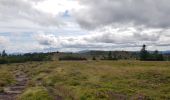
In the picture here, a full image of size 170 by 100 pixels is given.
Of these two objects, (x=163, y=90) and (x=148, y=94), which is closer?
(x=148, y=94)

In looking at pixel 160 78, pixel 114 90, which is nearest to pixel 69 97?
pixel 114 90

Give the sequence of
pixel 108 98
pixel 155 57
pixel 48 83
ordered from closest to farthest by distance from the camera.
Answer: pixel 108 98 → pixel 48 83 → pixel 155 57

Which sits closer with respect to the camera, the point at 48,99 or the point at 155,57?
the point at 48,99

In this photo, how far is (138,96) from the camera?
4159 centimetres

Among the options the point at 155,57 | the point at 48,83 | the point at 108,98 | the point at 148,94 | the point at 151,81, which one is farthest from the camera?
the point at 155,57

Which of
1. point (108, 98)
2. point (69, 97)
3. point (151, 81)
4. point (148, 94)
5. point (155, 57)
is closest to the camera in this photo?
point (108, 98)

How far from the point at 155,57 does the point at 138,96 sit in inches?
5573

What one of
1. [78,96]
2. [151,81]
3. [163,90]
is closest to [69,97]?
[78,96]

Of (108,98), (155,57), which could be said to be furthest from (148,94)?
(155,57)

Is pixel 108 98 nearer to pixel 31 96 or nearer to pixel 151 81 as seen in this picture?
pixel 31 96

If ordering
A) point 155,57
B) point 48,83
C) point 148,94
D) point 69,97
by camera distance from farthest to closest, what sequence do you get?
point 155,57, point 48,83, point 69,97, point 148,94

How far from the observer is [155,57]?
17950 cm

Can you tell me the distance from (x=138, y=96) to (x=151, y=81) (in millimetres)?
19310

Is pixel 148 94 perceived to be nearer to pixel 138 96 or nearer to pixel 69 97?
pixel 138 96
